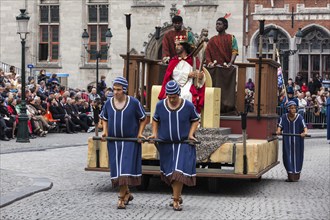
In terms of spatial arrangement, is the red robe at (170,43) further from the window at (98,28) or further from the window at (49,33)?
the window at (49,33)

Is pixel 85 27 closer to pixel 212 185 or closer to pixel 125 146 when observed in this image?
pixel 212 185

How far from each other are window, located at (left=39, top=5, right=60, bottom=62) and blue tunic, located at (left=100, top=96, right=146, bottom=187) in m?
34.9

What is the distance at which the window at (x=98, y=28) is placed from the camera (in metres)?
47.3

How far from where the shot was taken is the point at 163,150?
13.5 m

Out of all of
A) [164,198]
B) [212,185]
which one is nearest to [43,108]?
[212,185]

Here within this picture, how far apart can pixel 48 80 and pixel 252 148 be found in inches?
Result: 1000

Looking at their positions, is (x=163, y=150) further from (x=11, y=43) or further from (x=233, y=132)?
(x=11, y=43)

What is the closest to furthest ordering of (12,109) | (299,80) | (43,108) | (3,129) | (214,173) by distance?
(214,173) < (3,129) < (12,109) < (43,108) < (299,80)

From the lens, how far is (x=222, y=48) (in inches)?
682

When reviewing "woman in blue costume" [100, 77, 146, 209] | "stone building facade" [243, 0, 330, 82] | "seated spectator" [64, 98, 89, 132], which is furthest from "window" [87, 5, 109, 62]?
"woman in blue costume" [100, 77, 146, 209]

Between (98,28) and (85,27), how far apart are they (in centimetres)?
61

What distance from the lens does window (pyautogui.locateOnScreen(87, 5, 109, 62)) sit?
4734 cm

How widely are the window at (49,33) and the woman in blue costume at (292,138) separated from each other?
99.9 ft

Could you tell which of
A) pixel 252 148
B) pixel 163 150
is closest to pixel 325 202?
pixel 252 148
